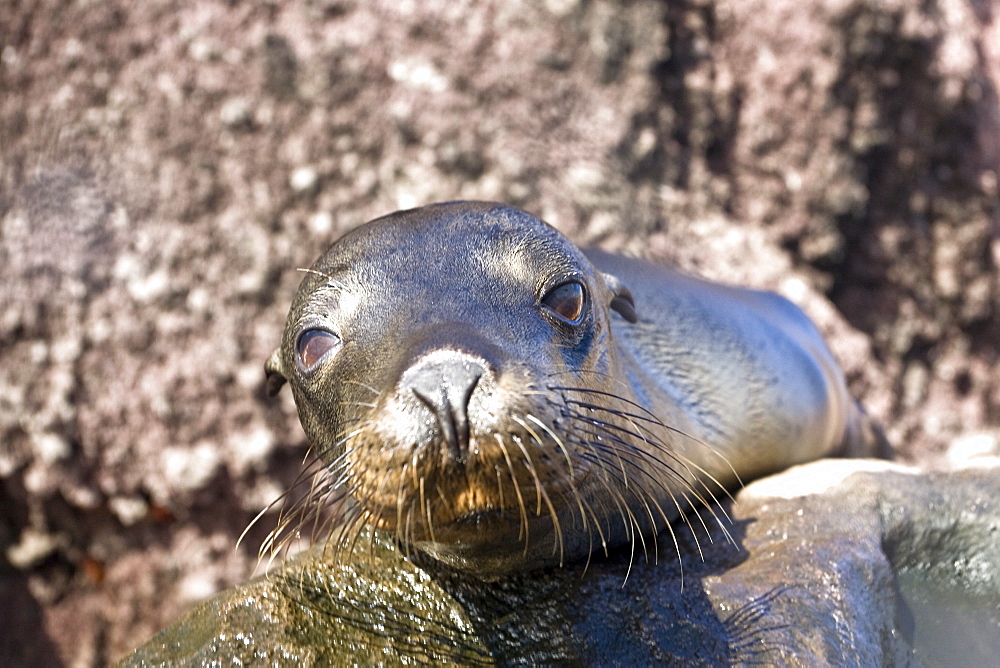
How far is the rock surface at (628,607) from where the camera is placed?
2.03m

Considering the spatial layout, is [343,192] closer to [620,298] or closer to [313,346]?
[620,298]

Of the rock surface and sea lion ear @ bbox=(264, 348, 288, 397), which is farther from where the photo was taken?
sea lion ear @ bbox=(264, 348, 288, 397)

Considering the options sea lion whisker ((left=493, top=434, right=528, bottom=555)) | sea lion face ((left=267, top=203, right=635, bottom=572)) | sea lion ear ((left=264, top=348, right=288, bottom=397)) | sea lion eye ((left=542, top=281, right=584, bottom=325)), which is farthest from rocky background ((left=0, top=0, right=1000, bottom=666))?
sea lion whisker ((left=493, top=434, right=528, bottom=555))

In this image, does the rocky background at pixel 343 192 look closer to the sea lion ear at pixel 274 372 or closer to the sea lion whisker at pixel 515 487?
the sea lion ear at pixel 274 372

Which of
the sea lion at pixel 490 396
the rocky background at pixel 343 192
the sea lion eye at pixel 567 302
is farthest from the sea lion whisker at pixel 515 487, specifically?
the rocky background at pixel 343 192

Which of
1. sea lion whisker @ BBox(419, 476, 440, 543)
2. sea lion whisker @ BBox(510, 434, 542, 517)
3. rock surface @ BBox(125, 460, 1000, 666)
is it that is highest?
sea lion whisker @ BBox(510, 434, 542, 517)

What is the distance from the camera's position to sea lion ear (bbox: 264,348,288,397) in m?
2.52

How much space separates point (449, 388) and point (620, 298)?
1.12 metres

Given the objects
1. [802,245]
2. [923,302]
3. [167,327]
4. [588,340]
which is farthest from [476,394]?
[923,302]

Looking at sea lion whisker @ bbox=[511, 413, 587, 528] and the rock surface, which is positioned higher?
sea lion whisker @ bbox=[511, 413, 587, 528]

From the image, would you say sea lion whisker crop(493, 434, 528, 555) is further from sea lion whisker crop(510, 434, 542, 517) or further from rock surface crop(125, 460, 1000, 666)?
rock surface crop(125, 460, 1000, 666)

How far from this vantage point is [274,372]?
2.62 m

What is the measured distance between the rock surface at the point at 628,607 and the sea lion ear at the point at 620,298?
0.65 meters

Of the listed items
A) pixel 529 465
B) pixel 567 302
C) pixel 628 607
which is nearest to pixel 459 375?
pixel 529 465
